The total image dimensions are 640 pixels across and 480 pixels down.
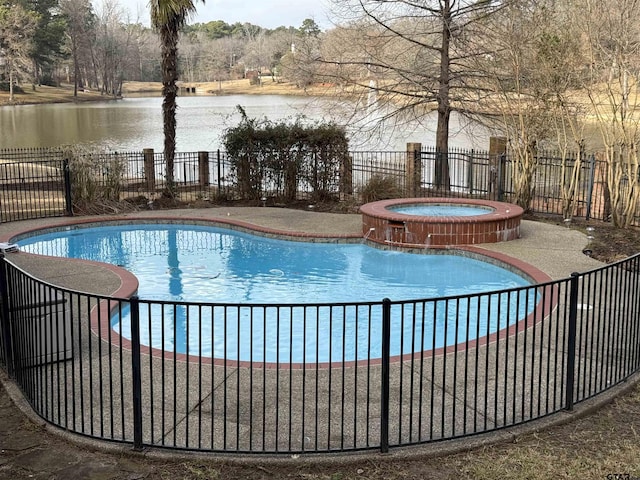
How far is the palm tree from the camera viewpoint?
59.9ft

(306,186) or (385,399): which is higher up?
(306,186)

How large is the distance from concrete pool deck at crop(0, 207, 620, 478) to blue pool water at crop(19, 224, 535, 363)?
44 cm

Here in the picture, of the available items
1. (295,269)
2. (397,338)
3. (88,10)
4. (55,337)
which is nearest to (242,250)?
(295,269)

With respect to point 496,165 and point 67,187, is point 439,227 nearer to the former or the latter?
point 496,165

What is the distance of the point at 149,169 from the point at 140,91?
84841mm

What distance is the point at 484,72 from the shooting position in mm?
18250

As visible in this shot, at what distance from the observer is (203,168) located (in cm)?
1892

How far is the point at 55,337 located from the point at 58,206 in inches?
422

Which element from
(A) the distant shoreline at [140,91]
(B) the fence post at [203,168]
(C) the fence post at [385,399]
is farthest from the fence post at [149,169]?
(A) the distant shoreline at [140,91]

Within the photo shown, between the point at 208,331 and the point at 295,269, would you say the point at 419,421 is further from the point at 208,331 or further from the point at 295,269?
the point at 295,269

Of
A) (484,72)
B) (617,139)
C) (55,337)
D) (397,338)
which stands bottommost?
(397,338)

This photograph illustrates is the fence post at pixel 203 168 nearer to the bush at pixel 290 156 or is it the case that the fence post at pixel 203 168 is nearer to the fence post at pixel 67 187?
the bush at pixel 290 156

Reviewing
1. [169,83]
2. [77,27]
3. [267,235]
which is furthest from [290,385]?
[77,27]

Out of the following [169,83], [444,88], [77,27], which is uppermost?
[77,27]
